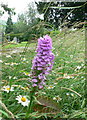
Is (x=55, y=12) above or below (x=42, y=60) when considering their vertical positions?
above

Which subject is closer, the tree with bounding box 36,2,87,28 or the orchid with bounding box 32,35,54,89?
the orchid with bounding box 32,35,54,89

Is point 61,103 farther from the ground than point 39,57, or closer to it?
closer to it

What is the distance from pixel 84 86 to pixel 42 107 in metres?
Answer: 0.35

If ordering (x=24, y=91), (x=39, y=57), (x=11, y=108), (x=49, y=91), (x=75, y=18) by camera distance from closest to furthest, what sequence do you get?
(x=39, y=57), (x=11, y=108), (x=24, y=91), (x=49, y=91), (x=75, y=18)

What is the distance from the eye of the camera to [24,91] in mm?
875

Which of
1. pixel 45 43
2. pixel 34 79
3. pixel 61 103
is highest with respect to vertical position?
pixel 45 43

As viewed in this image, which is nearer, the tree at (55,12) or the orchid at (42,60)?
the orchid at (42,60)

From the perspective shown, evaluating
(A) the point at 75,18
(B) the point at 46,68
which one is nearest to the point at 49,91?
(B) the point at 46,68

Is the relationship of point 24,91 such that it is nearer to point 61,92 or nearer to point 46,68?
point 61,92

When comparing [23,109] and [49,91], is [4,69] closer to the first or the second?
[49,91]

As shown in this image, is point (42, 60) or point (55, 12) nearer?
point (42, 60)

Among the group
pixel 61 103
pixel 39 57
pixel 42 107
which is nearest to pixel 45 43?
pixel 39 57

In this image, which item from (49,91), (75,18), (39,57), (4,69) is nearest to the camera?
(39,57)

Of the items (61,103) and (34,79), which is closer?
(34,79)
